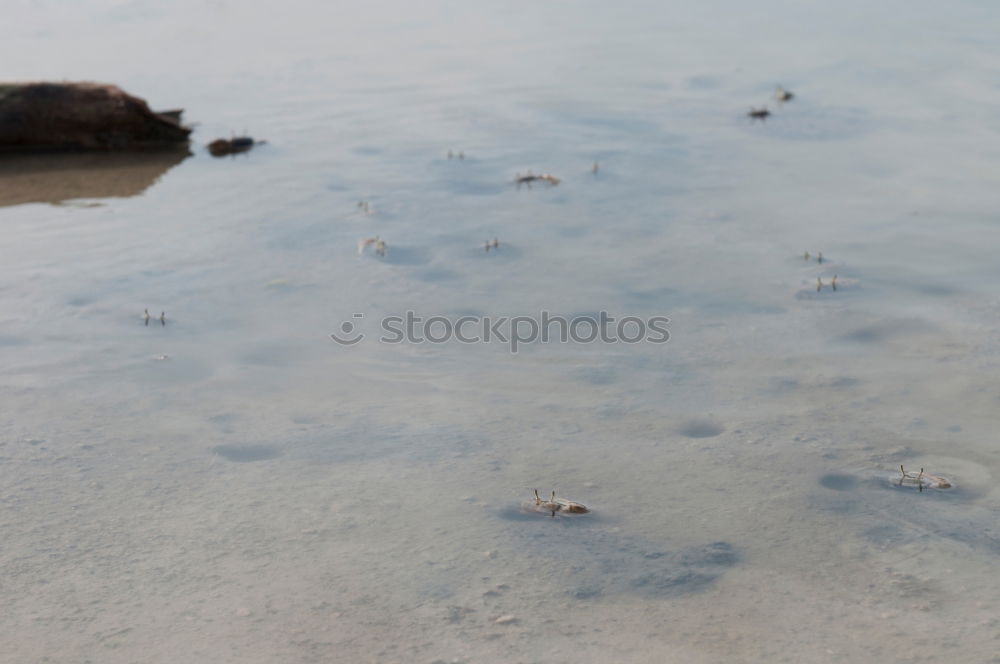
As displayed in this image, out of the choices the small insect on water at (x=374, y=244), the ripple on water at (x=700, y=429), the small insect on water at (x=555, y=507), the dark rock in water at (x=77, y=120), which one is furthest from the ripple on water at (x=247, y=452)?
the dark rock in water at (x=77, y=120)

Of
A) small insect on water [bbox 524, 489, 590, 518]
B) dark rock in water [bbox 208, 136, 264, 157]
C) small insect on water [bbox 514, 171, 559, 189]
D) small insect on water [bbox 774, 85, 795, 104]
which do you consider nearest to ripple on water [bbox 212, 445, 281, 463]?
small insect on water [bbox 524, 489, 590, 518]

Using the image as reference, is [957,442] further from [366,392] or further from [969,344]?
[366,392]

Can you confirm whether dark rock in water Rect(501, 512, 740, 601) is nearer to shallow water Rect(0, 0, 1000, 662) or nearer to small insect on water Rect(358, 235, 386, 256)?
shallow water Rect(0, 0, 1000, 662)

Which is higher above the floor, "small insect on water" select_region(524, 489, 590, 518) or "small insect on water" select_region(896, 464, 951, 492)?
"small insect on water" select_region(896, 464, 951, 492)

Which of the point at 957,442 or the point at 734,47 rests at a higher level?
the point at 734,47

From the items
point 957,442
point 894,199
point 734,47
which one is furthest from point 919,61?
point 957,442

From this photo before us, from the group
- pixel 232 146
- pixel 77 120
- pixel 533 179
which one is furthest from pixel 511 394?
pixel 77 120

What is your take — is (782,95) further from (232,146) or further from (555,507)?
(555,507)
